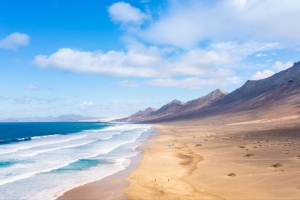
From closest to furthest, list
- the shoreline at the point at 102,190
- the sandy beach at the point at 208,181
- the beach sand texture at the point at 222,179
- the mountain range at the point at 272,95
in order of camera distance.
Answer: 1. the beach sand texture at the point at 222,179
2. the sandy beach at the point at 208,181
3. the shoreline at the point at 102,190
4. the mountain range at the point at 272,95

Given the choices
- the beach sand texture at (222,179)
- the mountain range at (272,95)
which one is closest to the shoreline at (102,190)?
the beach sand texture at (222,179)

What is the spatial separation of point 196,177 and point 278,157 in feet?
33.1

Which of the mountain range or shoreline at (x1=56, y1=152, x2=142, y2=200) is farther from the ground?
the mountain range

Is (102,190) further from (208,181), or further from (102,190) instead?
(208,181)

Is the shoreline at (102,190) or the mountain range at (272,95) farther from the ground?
the mountain range at (272,95)

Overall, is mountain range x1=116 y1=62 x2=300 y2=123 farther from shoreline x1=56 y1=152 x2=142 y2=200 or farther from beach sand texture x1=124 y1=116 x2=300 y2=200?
shoreline x1=56 y1=152 x2=142 y2=200

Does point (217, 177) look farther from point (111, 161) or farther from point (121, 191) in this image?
point (111, 161)

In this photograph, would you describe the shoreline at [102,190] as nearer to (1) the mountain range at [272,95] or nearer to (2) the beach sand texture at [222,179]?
(2) the beach sand texture at [222,179]

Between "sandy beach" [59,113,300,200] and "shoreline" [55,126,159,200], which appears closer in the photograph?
"sandy beach" [59,113,300,200]

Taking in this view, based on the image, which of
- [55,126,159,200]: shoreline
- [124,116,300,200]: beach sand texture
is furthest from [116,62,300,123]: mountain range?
[55,126,159,200]: shoreline

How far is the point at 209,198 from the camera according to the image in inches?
603

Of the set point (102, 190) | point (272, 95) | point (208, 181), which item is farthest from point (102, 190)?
point (272, 95)

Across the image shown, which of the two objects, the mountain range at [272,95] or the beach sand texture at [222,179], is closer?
the beach sand texture at [222,179]

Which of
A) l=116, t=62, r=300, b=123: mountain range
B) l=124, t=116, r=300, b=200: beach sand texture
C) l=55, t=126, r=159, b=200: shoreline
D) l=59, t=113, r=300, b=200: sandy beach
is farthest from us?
l=116, t=62, r=300, b=123: mountain range
